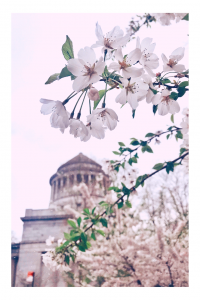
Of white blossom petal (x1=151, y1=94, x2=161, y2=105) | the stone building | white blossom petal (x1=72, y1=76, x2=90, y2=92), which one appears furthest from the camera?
the stone building

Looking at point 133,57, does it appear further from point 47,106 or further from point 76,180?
point 76,180

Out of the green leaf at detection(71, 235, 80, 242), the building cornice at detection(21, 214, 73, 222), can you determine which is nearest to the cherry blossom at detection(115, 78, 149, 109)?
the green leaf at detection(71, 235, 80, 242)

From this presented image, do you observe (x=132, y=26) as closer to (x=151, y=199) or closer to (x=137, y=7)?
(x=137, y=7)

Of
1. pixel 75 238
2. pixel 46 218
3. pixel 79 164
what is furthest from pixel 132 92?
pixel 46 218

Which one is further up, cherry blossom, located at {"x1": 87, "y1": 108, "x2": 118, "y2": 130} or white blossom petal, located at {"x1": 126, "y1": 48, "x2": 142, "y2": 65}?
white blossom petal, located at {"x1": 126, "y1": 48, "x2": 142, "y2": 65}

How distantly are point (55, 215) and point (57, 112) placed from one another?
369cm

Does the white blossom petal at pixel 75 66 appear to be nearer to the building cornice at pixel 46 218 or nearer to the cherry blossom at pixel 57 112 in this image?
the cherry blossom at pixel 57 112

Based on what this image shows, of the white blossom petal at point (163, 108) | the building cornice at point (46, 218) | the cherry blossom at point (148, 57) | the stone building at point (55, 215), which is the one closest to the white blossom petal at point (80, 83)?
the cherry blossom at point (148, 57)

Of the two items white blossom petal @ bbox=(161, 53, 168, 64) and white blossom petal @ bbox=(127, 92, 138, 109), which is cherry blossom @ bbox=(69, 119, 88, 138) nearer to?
white blossom petal @ bbox=(127, 92, 138, 109)

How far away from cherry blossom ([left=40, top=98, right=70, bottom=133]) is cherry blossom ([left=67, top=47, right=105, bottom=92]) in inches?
2.0

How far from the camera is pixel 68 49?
38cm

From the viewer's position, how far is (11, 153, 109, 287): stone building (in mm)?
2770

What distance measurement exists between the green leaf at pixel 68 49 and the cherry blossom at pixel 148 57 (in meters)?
0.12
